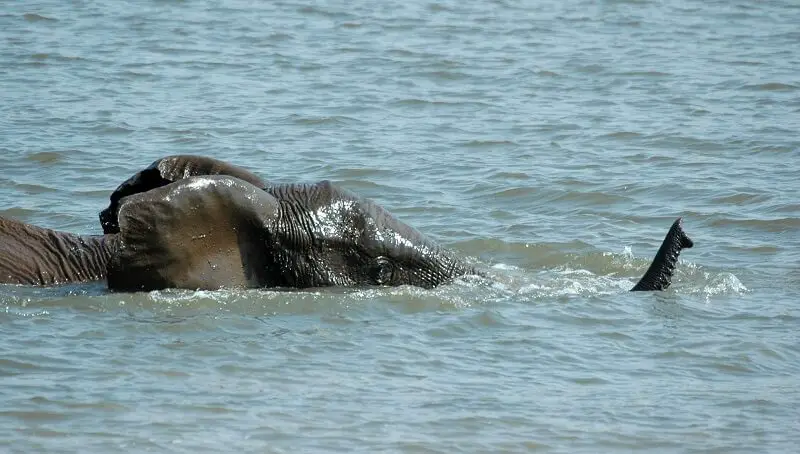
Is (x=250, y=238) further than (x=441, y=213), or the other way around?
(x=441, y=213)

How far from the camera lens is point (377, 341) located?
8062mm

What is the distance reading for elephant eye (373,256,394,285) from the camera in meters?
8.08

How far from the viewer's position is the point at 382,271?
8109 millimetres

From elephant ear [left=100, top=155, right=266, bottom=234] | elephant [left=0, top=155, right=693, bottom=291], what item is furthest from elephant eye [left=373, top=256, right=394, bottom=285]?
elephant ear [left=100, top=155, right=266, bottom=234]

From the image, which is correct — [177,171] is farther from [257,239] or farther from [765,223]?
[765,223]

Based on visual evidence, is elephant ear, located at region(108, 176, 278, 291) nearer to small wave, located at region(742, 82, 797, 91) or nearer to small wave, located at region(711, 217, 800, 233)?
small wave, located at region(711, 217, 800, 233)

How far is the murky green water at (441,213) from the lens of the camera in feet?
22.9

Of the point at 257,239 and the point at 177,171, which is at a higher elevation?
the point at 177,171

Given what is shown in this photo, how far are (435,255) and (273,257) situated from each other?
954mm

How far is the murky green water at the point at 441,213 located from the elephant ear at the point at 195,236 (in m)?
0.15

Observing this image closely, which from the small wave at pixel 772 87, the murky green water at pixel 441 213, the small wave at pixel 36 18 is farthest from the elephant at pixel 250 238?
the small wave at pixel 36 18

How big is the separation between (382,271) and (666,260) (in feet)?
5.76

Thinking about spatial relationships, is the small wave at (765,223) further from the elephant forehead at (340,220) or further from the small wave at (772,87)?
the small wave at (772,87)

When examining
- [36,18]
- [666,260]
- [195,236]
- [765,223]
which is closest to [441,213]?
[765,223]
